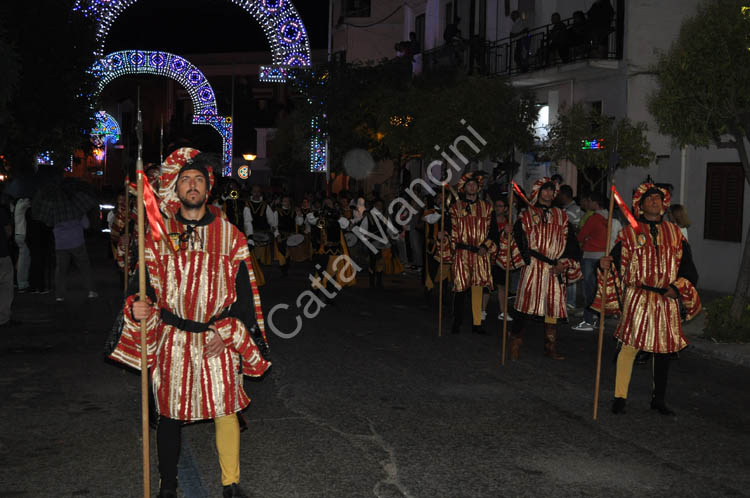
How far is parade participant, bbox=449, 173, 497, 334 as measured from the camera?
37.9ft

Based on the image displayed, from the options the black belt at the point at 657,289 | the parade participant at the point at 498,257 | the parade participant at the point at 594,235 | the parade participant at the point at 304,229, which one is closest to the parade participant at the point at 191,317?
the black belt at the point at 657,289

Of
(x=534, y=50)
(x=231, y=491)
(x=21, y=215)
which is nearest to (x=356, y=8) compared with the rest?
(x=534, y=50)

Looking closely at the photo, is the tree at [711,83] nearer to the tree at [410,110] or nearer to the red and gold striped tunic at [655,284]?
the red and gold striped tunic at [655,284]

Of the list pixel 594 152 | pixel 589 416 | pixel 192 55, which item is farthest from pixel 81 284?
pixel 192 55

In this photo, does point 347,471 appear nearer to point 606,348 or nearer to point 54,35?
point 606,348

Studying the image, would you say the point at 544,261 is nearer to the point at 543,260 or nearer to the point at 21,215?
the point at 543,260

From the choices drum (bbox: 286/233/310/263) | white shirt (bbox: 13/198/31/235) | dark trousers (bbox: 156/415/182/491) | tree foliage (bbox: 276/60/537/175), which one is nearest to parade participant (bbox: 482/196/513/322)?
dark trousers (bbox: 156/415/182/491)

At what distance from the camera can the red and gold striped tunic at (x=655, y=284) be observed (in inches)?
291

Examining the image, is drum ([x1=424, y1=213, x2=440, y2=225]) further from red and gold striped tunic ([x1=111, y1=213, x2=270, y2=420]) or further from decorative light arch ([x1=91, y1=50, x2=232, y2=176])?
decorative light arch ([x1=91, y1=50, x2=232, y2=176])

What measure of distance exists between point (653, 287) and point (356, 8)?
3917 centimetres

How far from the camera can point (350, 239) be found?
55.3ft

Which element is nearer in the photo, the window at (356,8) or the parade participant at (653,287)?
the parade participant at (653,287)

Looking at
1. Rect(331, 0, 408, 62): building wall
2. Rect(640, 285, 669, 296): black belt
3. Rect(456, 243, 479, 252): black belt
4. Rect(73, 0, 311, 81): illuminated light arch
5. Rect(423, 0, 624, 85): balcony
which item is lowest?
Rect(640, 285, 669, 296): black belt

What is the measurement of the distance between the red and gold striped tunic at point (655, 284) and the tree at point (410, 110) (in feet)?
51.6
